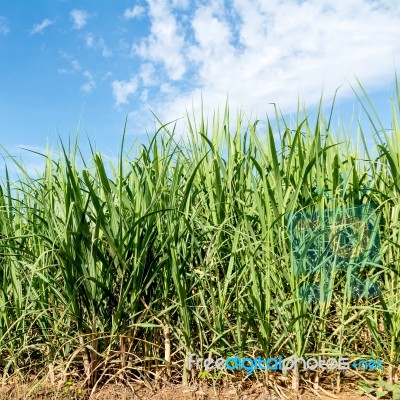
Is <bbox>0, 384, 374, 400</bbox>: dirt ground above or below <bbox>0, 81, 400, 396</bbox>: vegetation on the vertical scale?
below

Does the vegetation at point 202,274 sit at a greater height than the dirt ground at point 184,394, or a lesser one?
greater

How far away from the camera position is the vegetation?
6.61 feet

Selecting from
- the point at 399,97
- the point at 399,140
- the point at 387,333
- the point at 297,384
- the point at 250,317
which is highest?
the point at 399,97

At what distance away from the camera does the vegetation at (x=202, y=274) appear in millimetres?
2014

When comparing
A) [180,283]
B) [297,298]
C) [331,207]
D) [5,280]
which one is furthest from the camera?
[5,280]

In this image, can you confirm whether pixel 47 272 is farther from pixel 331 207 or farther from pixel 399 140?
pixel 399 140

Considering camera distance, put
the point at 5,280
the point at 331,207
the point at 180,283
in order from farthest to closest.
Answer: the point at 5,280, the point at 331,207, the point at 180,283

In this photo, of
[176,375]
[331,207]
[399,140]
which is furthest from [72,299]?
[399,140]

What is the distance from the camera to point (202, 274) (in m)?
2.17

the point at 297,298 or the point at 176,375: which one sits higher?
the point at 297,298

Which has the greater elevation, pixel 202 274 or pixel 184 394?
pixel 202 274

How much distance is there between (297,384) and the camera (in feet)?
6.59

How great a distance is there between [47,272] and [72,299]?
364 millimetres

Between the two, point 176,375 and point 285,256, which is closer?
point 285,256
